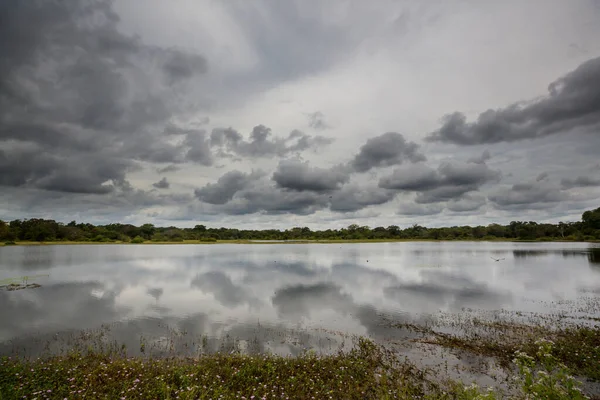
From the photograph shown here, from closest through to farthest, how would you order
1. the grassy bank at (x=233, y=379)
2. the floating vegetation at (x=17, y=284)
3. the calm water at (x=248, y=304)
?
the grassy bank at (x=233, y=379) → the calm water at (x=248, y=304) → the floating vegetation at (x=17, y=284)

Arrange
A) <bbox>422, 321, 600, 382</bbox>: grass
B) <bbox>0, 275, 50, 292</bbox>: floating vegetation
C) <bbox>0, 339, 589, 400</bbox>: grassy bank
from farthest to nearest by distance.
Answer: <bbox>0, 275, 50, 292</bbox>: floating vegetation
<bbox>422, 321, 600, 382</bbox>: grass
<bbox>0, 339, 589, 400</bbox>: grassy bank

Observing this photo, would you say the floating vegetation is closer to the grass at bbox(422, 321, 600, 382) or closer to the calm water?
the calm water

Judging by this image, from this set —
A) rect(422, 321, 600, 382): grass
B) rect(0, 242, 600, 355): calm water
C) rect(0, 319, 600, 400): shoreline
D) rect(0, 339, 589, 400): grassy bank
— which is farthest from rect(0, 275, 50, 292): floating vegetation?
rect(422, 321, 600, 382): grass

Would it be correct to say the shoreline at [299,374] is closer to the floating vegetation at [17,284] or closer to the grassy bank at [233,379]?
the grassy bank at [233,379]

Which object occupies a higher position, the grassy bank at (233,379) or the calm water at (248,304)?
the grassy bank at (233,379)

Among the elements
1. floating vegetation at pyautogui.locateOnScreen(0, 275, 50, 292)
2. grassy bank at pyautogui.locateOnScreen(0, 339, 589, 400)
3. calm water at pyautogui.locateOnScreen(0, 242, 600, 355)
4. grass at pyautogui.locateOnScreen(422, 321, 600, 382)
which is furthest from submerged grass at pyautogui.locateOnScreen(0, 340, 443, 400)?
floating vegetation at pyautogui.locateOnScreen(0, 275, 50, 292)

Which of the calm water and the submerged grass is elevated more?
the submerged grass

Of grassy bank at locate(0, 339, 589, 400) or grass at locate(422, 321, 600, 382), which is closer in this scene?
grassy bank at locate(0, 339, 589, 400)

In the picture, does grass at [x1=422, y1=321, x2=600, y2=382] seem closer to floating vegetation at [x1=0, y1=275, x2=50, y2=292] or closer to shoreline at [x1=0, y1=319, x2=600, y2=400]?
shoreline at [x1=0, y1=319, x2=600, y2=400]

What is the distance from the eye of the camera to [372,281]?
153ft

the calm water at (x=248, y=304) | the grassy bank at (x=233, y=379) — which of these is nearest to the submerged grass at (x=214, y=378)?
the grassy bank at (x=233, y=379)

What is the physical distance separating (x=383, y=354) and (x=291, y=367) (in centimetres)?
568

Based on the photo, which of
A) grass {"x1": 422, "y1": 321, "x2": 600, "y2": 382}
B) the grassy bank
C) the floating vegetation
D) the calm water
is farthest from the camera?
the floating vegetation

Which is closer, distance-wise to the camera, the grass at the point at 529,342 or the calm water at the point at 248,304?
the grass at the point at 529,342
